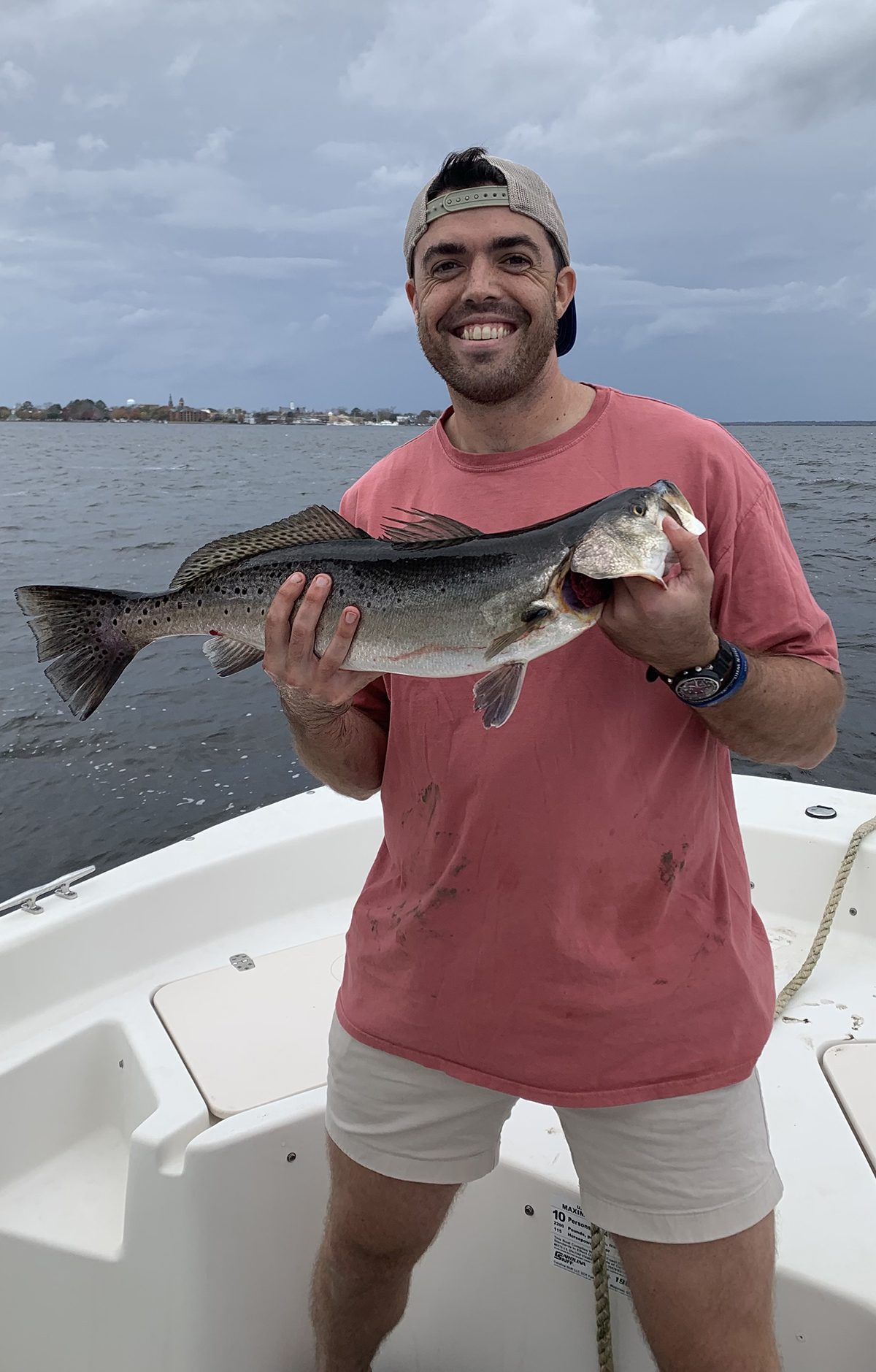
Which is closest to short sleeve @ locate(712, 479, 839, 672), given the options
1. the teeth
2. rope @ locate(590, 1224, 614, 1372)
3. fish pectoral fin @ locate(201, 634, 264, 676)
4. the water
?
the teeth

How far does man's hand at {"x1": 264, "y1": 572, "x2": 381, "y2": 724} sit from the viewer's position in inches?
108

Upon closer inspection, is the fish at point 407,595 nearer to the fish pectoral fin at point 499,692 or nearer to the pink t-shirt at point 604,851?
the fish pectoral fin at point 499,692

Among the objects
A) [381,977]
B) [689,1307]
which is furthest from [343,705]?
[689,1307]

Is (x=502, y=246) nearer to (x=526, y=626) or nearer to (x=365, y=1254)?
(x=526, y=626)

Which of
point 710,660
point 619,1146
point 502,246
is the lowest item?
point 619,1146

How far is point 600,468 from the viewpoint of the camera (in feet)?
8.84

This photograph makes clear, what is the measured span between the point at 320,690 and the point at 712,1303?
1930 millimetres

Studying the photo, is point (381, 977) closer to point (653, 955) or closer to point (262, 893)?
point (653, 955)

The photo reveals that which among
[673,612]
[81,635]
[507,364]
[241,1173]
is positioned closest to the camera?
[673,612]

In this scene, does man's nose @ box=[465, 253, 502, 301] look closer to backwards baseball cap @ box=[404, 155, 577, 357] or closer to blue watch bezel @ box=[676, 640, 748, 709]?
backwards baseball cap @ box=[404, 155, 577, 357]

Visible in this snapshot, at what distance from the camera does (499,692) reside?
2465mm

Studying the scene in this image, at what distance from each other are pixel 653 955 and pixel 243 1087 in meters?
2.14

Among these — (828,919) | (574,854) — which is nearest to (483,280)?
(574,854)

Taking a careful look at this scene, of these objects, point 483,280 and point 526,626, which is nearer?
point 526,626
